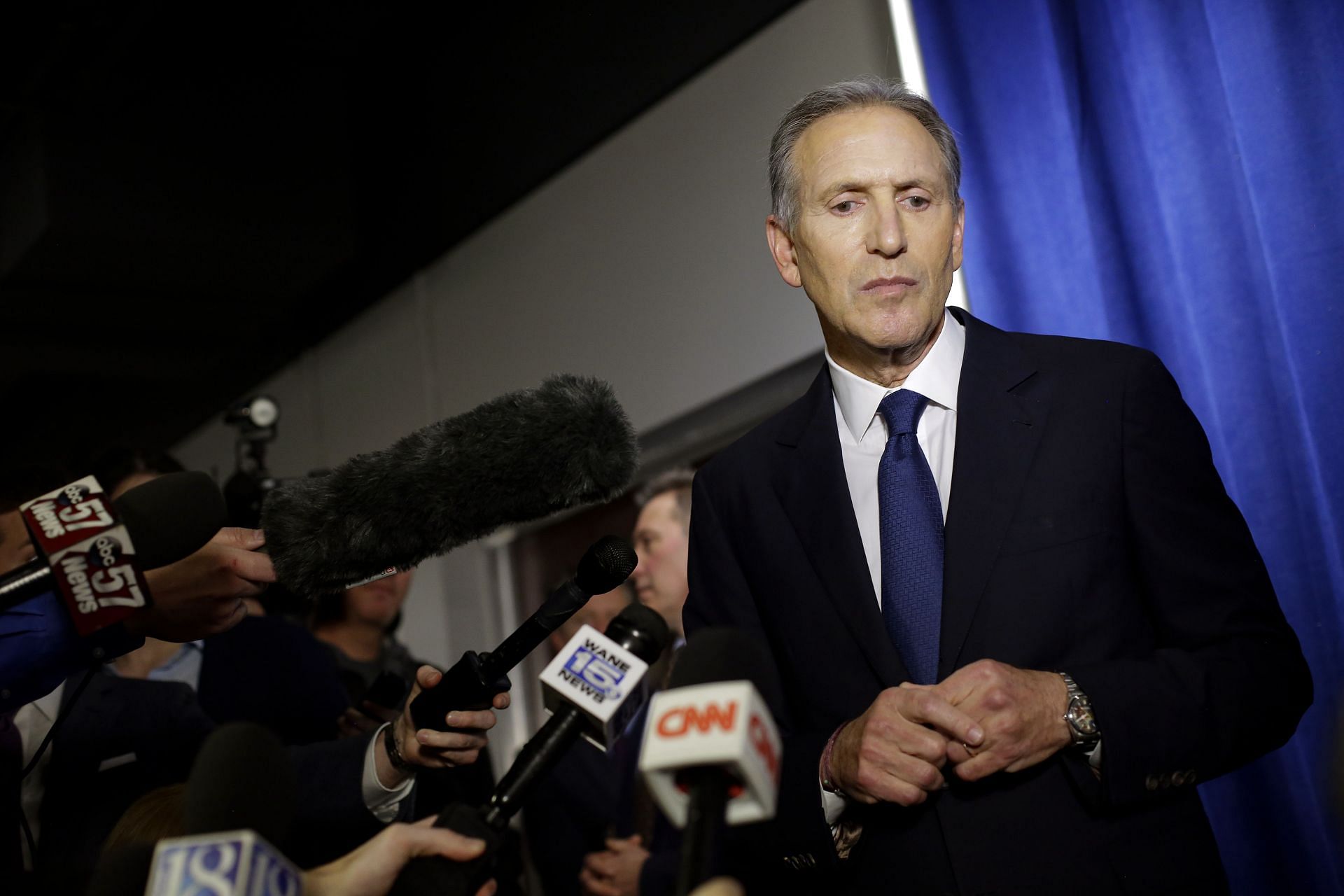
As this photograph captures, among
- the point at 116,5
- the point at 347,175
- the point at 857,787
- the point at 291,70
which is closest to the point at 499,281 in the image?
the point at 347,175

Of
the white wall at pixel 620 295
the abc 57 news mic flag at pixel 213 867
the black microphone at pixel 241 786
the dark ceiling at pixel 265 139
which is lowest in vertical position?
the abc 57 news mic flag at pixel 213 867

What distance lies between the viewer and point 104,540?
1.10 m

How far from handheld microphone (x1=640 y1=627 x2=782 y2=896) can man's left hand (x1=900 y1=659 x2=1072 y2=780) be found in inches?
13.4

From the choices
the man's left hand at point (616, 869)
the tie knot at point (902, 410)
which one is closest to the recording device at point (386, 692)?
the man's left hand at point (616, 869)

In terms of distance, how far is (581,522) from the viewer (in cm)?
461

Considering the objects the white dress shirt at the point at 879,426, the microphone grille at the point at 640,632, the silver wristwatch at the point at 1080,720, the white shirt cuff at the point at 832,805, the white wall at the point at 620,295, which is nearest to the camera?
the microphone grille at the point at 640,632

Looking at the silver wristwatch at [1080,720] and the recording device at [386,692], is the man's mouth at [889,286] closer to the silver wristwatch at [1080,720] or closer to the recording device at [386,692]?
the silver wristwatch at [1080,720]

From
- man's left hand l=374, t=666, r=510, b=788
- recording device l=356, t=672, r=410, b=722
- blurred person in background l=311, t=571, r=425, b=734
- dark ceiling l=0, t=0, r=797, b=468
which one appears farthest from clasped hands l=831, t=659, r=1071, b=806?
dark ceiling l=0, t=0, r=797, b=468

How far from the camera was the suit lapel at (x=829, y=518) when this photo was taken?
1.36 metres

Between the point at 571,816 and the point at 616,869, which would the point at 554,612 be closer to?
the point at 616,869

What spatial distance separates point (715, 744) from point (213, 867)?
35 cm

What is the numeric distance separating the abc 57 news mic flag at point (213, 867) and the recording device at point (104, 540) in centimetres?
33

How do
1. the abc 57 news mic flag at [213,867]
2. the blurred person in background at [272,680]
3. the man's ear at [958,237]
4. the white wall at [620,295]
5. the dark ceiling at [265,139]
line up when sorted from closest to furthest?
1. the abc 57 news mic flag at [213,867]
2. the man's ear at [958,237]
3. the blurred person in background at [272,680]
4. the white wall at [620,295]
5. the dark ceiling at [265,139]

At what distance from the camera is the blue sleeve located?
121cm
